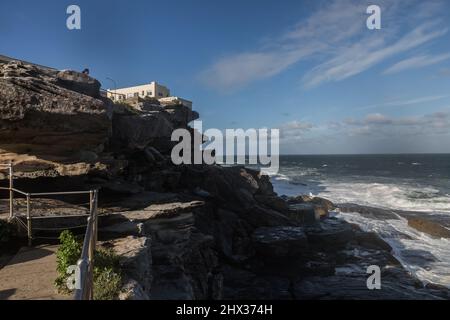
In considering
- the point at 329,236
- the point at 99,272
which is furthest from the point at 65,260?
the point at 329,236

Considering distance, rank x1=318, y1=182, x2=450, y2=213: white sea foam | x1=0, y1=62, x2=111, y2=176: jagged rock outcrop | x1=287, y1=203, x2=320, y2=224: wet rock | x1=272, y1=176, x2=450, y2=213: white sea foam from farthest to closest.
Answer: x1=272, y1=176, x2=450, y2=213: white sea foam → x1=318, y1=182, x2=450, y2=213: white sea foam → x1=287, y1=203, x2=320, y2=224: wet rock → x1=0, y1=62, x2=111, y2=176: jagged rock outcrop

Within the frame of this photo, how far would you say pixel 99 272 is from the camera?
7.59 metres

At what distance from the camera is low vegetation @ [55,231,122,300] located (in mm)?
6978

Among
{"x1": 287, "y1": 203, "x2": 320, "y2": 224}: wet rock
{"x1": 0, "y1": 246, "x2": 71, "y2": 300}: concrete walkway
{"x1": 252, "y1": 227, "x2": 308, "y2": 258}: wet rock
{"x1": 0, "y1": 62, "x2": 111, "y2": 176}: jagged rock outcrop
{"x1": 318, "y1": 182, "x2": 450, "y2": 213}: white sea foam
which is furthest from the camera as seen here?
{"x1": 318, "y1": 182, "x2": 450, "y2": 213}: white sea foam

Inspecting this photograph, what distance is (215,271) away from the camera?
18.5 meters

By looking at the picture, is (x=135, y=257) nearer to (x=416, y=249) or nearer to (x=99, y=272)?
(x=99, y=272)

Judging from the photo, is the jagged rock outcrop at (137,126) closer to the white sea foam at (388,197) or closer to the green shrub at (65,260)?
the green shrub at (65,260)

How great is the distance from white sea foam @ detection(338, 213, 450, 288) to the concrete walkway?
65.1ft

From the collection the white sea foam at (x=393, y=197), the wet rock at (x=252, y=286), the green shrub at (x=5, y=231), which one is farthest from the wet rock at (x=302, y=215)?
the green shrub at (x=5, y=231)

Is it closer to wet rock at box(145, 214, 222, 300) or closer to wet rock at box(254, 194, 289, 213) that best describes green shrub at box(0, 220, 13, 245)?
wet rock at box(145, 214, 222, 300)

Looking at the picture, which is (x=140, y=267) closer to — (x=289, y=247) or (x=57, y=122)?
(x=57, y=122)

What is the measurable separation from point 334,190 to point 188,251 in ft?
163

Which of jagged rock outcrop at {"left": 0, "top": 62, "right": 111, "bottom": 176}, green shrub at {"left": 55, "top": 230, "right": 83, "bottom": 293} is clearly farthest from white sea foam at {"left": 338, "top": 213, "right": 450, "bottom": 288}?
green shrub at {"left": 55, "top": 230, "right": 83, "bottom": 293}
